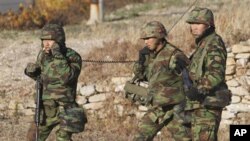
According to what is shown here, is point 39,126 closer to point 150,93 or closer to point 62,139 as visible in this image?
point 62,139

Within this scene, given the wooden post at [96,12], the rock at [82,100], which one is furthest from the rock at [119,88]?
the wooden post at [96,12]

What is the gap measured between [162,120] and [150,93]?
32 cm

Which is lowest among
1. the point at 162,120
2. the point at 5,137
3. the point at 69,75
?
the point at 5,137

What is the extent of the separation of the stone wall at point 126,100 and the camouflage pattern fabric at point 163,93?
3950 millimetres

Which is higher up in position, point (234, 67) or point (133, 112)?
point (234, 67)

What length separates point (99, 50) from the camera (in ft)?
45.6

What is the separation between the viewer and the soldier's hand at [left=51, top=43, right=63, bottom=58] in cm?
776

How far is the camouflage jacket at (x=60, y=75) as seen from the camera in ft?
25.6

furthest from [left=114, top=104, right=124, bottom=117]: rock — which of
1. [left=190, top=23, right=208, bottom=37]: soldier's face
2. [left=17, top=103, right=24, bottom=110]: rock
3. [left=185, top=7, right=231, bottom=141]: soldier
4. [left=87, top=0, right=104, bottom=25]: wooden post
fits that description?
[left=87, top=0, right=104, bottom=25]: wooden post

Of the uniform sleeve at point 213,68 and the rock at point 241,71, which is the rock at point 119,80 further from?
the uniform sleeve at point 213,68

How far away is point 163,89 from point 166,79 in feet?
0.37

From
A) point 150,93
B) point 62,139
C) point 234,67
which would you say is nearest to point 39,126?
point 62,139

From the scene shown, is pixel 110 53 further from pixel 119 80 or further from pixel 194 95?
pixel 194 95

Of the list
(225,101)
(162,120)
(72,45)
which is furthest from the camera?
(72,45)
